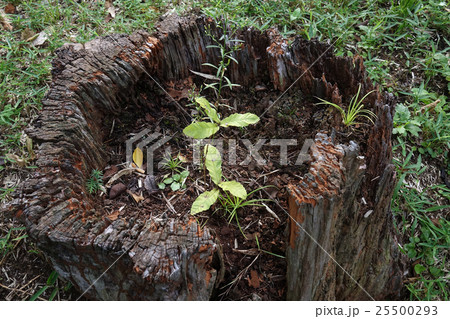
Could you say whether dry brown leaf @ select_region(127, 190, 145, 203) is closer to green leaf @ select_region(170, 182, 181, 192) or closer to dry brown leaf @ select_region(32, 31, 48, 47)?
green leaf @ select_region(170, 182, 181, 192)

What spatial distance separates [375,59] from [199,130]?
2.10 m

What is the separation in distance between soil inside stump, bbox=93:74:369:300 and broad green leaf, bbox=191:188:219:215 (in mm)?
150

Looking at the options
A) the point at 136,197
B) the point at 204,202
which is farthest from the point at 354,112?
the point at 136,197

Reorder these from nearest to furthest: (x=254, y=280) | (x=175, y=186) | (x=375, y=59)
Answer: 1. (x=254, y=280)
2. (x=175, y=186)
3. (x=375, y=59)

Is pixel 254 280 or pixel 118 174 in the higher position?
pixel 118 174

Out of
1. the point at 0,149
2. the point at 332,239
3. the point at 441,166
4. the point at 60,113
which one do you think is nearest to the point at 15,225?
the point at 0,149

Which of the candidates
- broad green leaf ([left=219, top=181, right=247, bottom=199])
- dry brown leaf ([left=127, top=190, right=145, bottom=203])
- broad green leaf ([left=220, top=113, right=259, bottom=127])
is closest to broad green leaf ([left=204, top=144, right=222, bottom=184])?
broad green leaf ([left=219, top=181, right=247, bottom=199])

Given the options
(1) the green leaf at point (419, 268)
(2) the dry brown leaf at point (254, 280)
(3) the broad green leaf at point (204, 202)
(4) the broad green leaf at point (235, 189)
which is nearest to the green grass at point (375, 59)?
(1) the green leaf at point (419, 268)

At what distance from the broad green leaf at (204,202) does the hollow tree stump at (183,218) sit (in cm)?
8

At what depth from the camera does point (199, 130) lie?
6.73ft

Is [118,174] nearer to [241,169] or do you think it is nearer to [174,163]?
[174,163]

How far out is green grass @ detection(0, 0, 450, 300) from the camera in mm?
2562

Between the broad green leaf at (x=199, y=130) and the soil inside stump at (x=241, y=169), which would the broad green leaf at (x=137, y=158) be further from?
the broad green leaf at (x=199, y=130)

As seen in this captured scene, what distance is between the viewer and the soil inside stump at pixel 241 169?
6.50 ft
